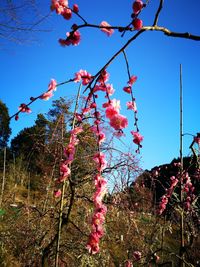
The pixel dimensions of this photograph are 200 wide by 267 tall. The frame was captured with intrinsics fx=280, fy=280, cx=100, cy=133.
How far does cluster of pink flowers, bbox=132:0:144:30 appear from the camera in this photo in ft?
3.37

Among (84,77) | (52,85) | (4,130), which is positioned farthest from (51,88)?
(4,130)

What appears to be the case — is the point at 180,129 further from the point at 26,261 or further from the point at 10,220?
the point at 10,220

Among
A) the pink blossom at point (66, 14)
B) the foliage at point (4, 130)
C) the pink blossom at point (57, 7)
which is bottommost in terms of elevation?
the pink blossom at point (66, 14)

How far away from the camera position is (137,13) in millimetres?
1125

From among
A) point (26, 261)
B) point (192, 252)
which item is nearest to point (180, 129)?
point (26, 261)

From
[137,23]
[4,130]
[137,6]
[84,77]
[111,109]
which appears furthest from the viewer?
[4,130]

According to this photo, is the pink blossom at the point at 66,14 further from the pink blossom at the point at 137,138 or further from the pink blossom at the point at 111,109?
the pink blossom at the point at 137,138

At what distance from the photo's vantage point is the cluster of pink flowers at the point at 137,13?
3.37ft

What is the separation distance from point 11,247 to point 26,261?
779 mm

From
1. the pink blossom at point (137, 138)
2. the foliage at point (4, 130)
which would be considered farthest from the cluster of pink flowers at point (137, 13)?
the foliage at point (4, 130)

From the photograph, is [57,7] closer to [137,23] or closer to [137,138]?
[137,23]

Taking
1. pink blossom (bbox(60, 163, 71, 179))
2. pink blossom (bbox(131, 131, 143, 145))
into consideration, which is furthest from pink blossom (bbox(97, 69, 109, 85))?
pink blossom (bbox(60, 163, 71, 179))

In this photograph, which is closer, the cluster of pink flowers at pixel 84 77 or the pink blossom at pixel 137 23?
the pink blossom at pixel 137 23

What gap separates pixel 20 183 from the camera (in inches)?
352
